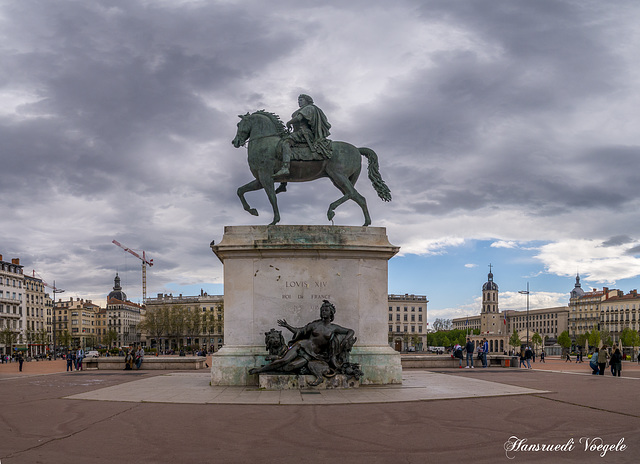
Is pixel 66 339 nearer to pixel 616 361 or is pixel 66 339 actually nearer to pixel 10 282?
pixel 10 282

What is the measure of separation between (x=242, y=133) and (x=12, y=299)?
436ft

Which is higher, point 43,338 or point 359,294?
point 359,294

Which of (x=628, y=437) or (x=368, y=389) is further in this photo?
(x=368, y=389)

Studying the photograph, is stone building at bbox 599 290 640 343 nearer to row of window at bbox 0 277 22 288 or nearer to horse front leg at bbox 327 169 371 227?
row of window at bbox 0 277 22 288

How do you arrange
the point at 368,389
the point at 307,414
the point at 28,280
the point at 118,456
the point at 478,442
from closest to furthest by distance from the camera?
the point at 118,456 < the point at 478,442 < the point at 307,414 < the point at 368,389 < the point at 28,280

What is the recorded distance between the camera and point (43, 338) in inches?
4786

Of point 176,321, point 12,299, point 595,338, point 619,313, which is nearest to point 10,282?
point 12,299

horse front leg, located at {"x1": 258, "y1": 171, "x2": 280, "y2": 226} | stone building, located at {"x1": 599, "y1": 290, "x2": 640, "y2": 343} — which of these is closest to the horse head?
horse front leg, located at {"x1": 258, "y1": 171, "x2": 280, "y2": 226}

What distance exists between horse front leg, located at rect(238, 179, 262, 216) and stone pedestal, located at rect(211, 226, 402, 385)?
1495 mm

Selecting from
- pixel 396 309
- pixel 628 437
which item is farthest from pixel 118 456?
pixel 396 309

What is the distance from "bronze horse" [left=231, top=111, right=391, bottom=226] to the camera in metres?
19.0

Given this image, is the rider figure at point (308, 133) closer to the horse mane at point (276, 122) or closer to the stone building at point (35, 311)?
the horse mane at point (276, 122)

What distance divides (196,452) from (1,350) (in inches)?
5125

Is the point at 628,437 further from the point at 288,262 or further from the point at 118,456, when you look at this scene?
the point at 288,262
